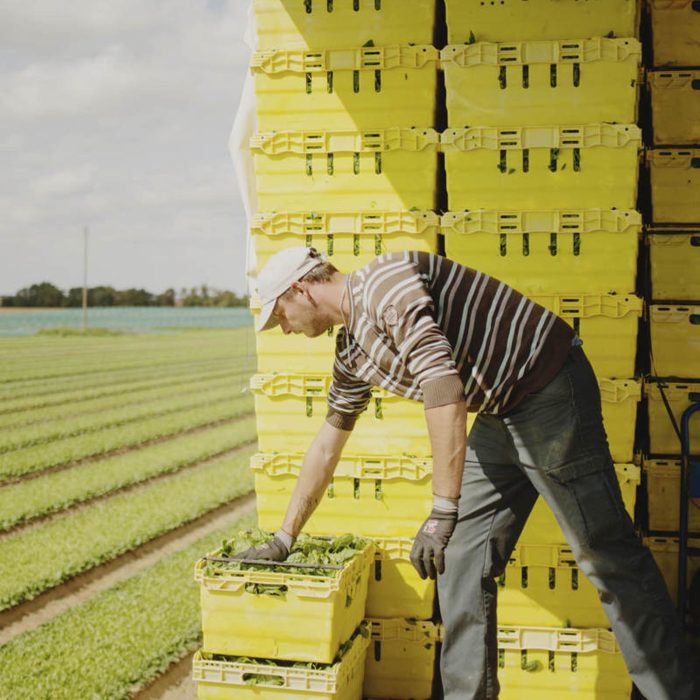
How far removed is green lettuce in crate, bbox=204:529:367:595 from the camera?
11.7ft

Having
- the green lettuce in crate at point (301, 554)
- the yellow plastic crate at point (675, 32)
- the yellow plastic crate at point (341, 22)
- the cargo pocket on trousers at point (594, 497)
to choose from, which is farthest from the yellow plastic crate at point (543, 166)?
the green lettuce in crate at point (301, 554)

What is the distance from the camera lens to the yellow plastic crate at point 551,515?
13.1 ft

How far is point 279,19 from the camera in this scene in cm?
416

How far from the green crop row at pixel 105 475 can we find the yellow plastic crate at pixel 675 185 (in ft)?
18.8

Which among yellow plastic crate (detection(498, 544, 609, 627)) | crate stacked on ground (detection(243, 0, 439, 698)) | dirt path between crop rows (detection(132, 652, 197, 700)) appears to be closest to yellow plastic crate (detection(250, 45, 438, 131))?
crate stacked on ground (detection(243, 0, 439, 698))

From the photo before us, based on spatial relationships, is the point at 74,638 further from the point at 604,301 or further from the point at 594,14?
the point at 594,14

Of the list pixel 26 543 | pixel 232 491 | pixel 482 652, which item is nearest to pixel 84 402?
pixel 232 491

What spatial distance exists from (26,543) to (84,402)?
9481 millimetres

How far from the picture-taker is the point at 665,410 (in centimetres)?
425

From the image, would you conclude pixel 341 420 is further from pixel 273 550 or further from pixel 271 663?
pixel 271 663

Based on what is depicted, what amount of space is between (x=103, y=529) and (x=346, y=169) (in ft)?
14.4

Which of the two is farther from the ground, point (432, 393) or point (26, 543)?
point (432, 393)

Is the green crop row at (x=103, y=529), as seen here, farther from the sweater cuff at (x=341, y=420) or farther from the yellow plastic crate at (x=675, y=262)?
the yellow plastic crate at (x=675, y=262)

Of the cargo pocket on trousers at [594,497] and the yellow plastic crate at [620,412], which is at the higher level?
the yellow plastic crate at [620,412]
